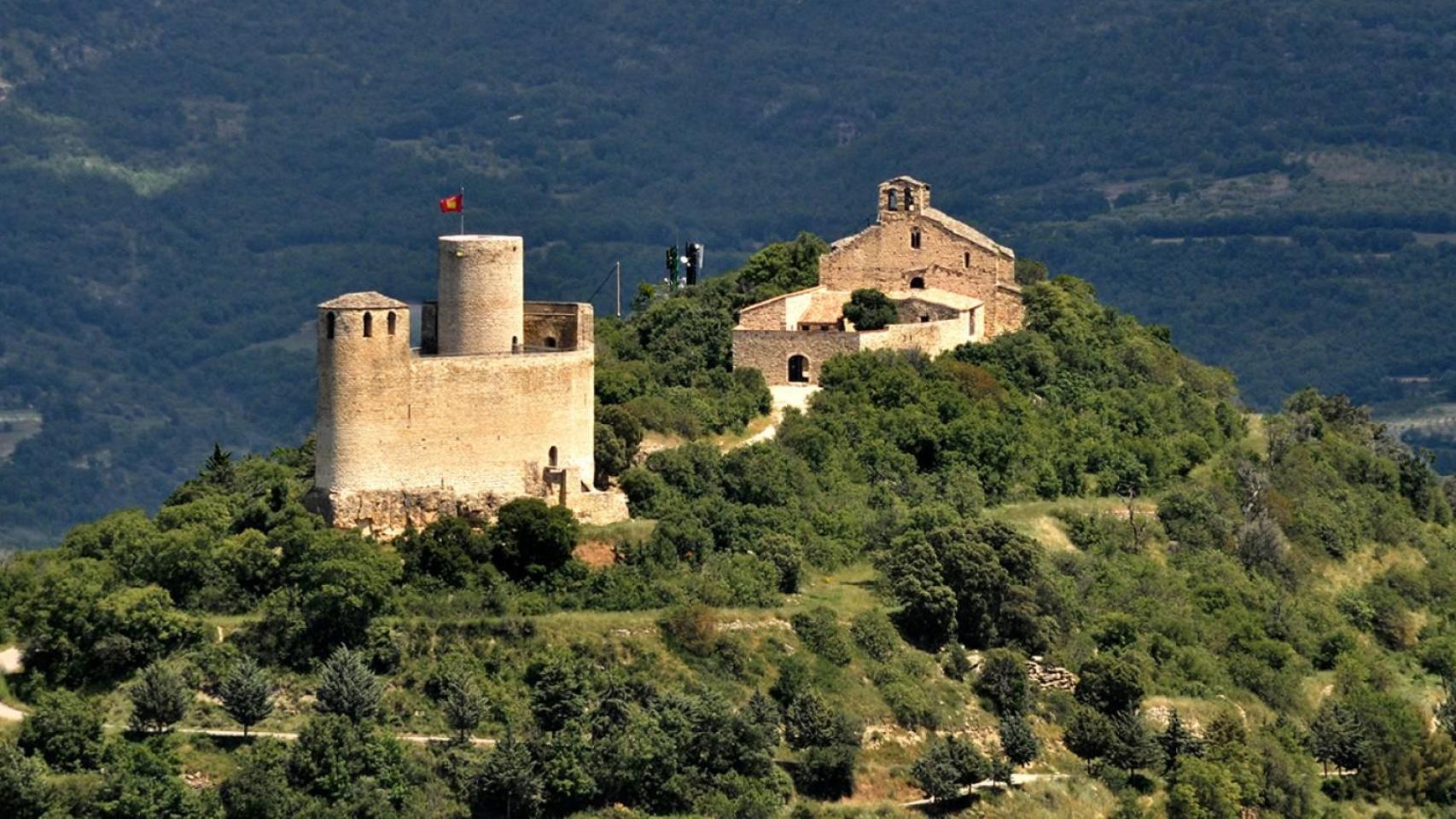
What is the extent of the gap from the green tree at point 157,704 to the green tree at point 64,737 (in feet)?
2.70

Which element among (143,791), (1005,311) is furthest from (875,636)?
(1005,311)

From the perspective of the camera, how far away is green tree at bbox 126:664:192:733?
5775 cm

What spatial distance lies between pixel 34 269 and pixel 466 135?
901 inches

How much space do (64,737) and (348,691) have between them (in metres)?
4.78

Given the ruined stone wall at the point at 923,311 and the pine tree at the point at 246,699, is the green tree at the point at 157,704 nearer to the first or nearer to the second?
the pine tree at the point at 246,699

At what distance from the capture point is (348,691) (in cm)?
5853

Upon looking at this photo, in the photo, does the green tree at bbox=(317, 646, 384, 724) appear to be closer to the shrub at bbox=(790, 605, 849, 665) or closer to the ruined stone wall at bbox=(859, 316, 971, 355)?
the shrub at bbox=(790, 605, 849, 665)

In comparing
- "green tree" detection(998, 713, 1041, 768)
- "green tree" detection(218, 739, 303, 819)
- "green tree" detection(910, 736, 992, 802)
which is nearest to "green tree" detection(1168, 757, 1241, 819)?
"green tree" detection(998, 713, 1041, 768)

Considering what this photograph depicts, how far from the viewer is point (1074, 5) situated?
19088 centimetres

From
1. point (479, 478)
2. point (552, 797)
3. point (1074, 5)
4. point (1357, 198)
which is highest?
point (1074, 5)

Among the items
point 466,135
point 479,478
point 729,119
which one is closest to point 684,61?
point 729,119

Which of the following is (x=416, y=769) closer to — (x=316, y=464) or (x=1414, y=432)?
(x=316, y=464)

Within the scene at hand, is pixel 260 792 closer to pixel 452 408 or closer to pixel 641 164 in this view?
pixel 452 408

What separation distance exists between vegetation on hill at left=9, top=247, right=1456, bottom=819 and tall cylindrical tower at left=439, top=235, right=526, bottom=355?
348cm
